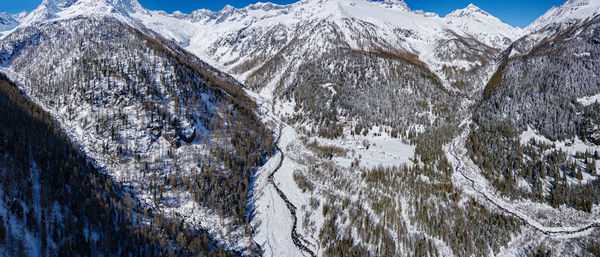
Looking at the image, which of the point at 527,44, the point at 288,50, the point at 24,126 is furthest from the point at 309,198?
the point at 527,44

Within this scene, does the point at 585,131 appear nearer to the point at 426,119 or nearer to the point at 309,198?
the point at 426,119

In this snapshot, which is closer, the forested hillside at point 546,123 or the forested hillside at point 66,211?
the forested hillside at point 66,211

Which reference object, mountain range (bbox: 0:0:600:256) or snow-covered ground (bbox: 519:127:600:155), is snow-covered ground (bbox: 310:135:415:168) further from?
snow-covered ground (bbox: 519:127:600:155)

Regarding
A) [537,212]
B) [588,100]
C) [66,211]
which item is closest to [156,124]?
[66,211]

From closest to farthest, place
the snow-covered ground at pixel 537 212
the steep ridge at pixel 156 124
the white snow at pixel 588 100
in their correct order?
the snow-covered ground at pixel 537 212 < the steep ridge at pixel 156 124 < the white snow at pixel 588 100

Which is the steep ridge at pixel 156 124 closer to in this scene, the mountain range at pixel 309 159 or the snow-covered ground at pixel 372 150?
the mountain range at pixel 309 159

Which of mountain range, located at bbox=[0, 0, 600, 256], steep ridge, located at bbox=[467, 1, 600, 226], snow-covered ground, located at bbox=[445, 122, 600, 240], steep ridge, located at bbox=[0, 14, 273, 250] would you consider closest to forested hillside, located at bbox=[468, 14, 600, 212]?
steep ridge, located at bbox=[467, 1, 600, 226]

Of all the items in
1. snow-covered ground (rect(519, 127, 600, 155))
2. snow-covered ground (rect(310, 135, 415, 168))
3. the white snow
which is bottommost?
snow-covered ground (rect(310, 135, 415, 168))

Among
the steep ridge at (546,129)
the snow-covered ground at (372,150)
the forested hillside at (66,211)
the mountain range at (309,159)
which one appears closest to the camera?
the forested hillside at (66,211)

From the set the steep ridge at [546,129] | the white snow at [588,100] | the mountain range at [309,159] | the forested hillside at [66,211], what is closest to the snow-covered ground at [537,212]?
the mountain range at [309,159]
